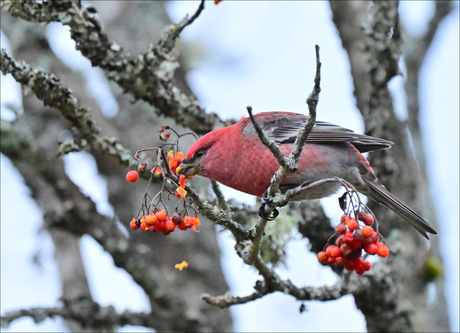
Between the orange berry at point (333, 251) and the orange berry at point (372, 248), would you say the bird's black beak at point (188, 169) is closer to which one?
the orange berry at point (333, 251)

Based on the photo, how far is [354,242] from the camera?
2.96 metres

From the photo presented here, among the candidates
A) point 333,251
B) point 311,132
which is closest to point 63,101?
point 311,132

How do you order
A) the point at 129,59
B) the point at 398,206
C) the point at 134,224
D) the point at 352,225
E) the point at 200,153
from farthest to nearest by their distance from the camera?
1. the point at 129,59
2. the point at 200,153
3. the point at 398,206
4. the point at 134,224
5. the point at 352,225

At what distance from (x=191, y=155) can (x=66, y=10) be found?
1.27m

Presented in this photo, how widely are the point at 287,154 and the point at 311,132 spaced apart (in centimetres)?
29

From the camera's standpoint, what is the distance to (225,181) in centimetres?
421

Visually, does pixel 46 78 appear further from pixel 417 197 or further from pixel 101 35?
pixel 417 197

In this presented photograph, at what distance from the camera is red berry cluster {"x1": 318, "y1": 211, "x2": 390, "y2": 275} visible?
2947 mm

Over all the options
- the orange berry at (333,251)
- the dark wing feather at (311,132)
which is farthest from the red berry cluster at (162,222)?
the dark wing feather at (311,132)

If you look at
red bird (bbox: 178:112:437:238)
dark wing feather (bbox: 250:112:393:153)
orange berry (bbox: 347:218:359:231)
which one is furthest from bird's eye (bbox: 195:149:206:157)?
orange berry (bbox: 347:218:359:231)

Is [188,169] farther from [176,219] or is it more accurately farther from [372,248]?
[372,248]

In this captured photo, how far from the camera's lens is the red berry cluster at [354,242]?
295cm

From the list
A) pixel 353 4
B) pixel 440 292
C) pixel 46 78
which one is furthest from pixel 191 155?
pixel 440 292

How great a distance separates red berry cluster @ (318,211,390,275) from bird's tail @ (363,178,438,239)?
3.05 ft
